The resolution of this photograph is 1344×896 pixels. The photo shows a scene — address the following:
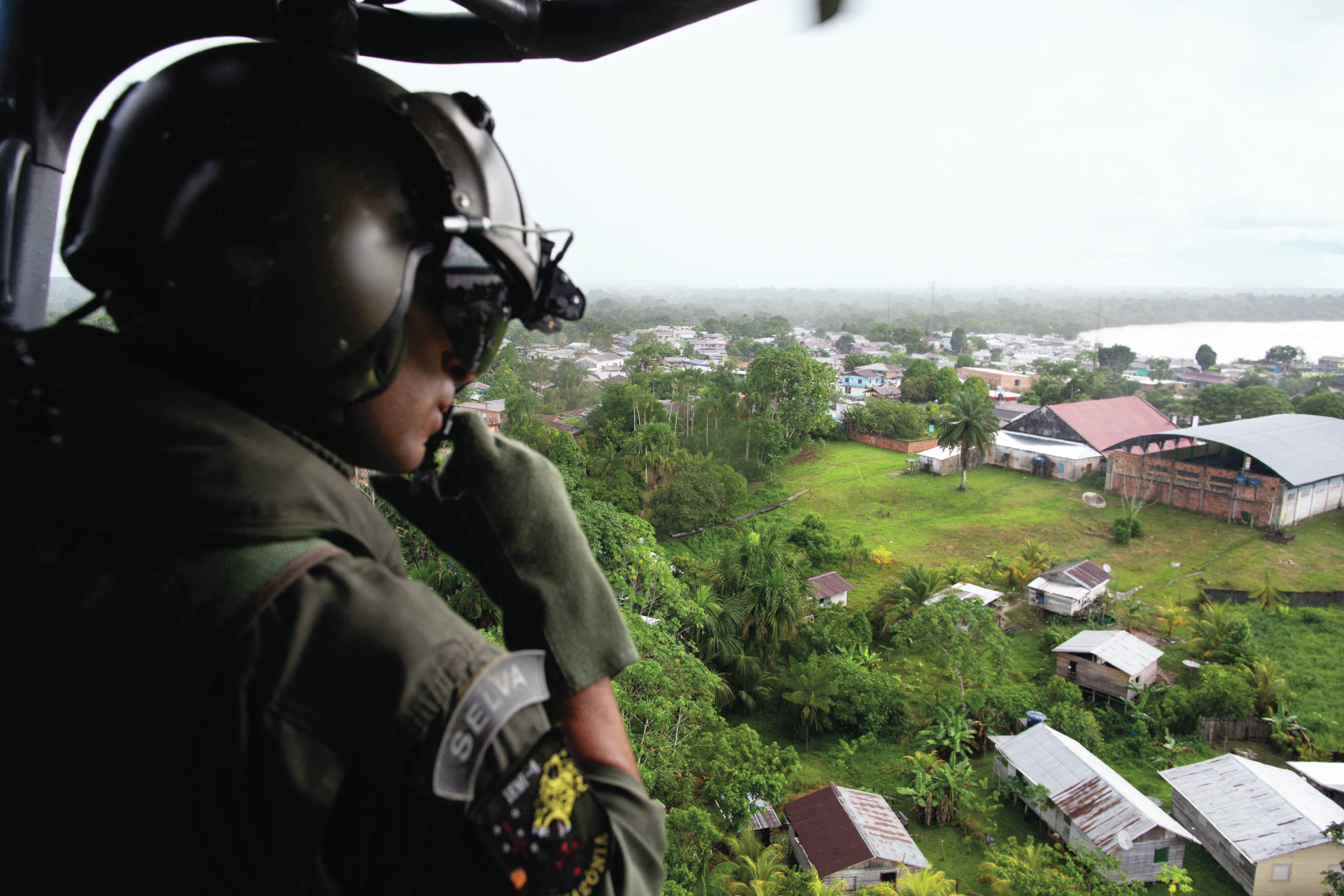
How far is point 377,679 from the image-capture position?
0.51m

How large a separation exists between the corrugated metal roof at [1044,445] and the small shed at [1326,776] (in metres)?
10.8

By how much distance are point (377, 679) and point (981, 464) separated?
Answer: 20627mm

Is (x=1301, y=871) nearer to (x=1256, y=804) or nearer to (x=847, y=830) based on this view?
(x=1256, y=804)

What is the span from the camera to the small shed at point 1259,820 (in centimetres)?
675

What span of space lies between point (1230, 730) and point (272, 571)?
440 inches

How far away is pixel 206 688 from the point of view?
1.64 feet

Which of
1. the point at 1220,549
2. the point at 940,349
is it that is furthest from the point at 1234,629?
the point at 940,349

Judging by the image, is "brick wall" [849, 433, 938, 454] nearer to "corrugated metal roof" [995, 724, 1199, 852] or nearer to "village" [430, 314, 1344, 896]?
"village" [430, 314, 1344, 896]

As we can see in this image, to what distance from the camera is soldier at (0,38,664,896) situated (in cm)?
51

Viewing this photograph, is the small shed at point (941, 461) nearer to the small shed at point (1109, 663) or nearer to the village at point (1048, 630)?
the village at point (1048, 630)

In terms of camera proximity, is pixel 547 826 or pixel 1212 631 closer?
pixel 547 826

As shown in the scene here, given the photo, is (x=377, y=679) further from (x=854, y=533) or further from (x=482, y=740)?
(x=854, y=533)

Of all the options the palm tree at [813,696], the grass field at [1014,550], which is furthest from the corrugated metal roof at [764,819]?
the palm tree at [813,696]

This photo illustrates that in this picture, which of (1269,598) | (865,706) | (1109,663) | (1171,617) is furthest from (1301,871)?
(1269,598)
